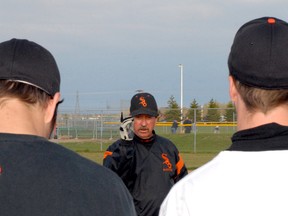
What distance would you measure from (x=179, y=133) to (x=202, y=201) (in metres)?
36.2

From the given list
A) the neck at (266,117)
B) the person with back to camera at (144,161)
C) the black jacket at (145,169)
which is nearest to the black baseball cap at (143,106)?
the person with back to camera at (144,161)

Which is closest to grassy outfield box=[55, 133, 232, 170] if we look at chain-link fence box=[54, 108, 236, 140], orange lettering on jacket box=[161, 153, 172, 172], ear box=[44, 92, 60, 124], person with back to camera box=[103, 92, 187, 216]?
chain-link fence box=[54, 108, 236, 140]

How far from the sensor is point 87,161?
241 cm

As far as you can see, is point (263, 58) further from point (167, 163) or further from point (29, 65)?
point (167, 163)

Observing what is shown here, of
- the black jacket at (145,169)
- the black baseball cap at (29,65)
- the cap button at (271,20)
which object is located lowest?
the black jacket at (145,169)

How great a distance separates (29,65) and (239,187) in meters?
0.92

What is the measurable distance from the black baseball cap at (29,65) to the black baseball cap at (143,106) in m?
4.64

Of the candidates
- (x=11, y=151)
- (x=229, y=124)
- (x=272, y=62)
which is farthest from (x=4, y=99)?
(x=229, y=124)

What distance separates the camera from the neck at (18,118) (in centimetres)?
240

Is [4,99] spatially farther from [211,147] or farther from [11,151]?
[211,147]

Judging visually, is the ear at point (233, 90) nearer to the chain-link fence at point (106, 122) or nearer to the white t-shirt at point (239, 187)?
the white t-shirt at point (239, 187)

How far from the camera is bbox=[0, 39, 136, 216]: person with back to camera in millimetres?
2268

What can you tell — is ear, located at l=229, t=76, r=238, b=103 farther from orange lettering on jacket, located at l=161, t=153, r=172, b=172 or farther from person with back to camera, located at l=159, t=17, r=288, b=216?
orange lettering on jacket, located at l=161, t=153, r=172, b=172

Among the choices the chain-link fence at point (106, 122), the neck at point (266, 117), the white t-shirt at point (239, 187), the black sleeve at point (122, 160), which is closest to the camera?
the white t-shirt at point (239, 187)
